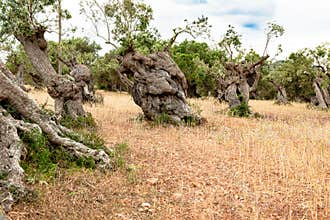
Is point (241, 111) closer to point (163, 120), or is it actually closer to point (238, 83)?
point (238, 83)

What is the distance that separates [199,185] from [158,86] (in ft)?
25.7

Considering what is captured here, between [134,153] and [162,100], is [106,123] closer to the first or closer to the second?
[162,100]

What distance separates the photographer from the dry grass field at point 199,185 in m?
5.29

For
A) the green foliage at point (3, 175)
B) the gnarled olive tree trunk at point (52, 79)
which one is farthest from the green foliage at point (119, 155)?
the gnarled olive tree trunk at point (52, 79)

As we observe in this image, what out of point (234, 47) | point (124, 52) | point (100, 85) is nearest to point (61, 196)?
point (124, 52)

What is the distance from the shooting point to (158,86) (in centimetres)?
1409

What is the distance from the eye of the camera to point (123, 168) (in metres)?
7.33

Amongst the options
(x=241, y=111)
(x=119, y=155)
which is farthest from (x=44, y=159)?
(x=241, y=111)

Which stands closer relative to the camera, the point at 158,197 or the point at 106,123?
the point at 158,197

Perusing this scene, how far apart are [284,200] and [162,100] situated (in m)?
8.75

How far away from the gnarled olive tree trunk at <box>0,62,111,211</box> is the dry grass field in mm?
525

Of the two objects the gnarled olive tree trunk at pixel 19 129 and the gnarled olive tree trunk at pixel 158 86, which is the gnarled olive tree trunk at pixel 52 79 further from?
the gnarled olive tree trunk at pixel 19 129

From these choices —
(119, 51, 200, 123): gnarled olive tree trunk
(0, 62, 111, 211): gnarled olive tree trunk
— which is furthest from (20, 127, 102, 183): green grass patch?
(119, 51, 200, 123): gnarled olive tree trunk

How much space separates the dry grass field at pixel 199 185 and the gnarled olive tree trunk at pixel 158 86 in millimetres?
3760
